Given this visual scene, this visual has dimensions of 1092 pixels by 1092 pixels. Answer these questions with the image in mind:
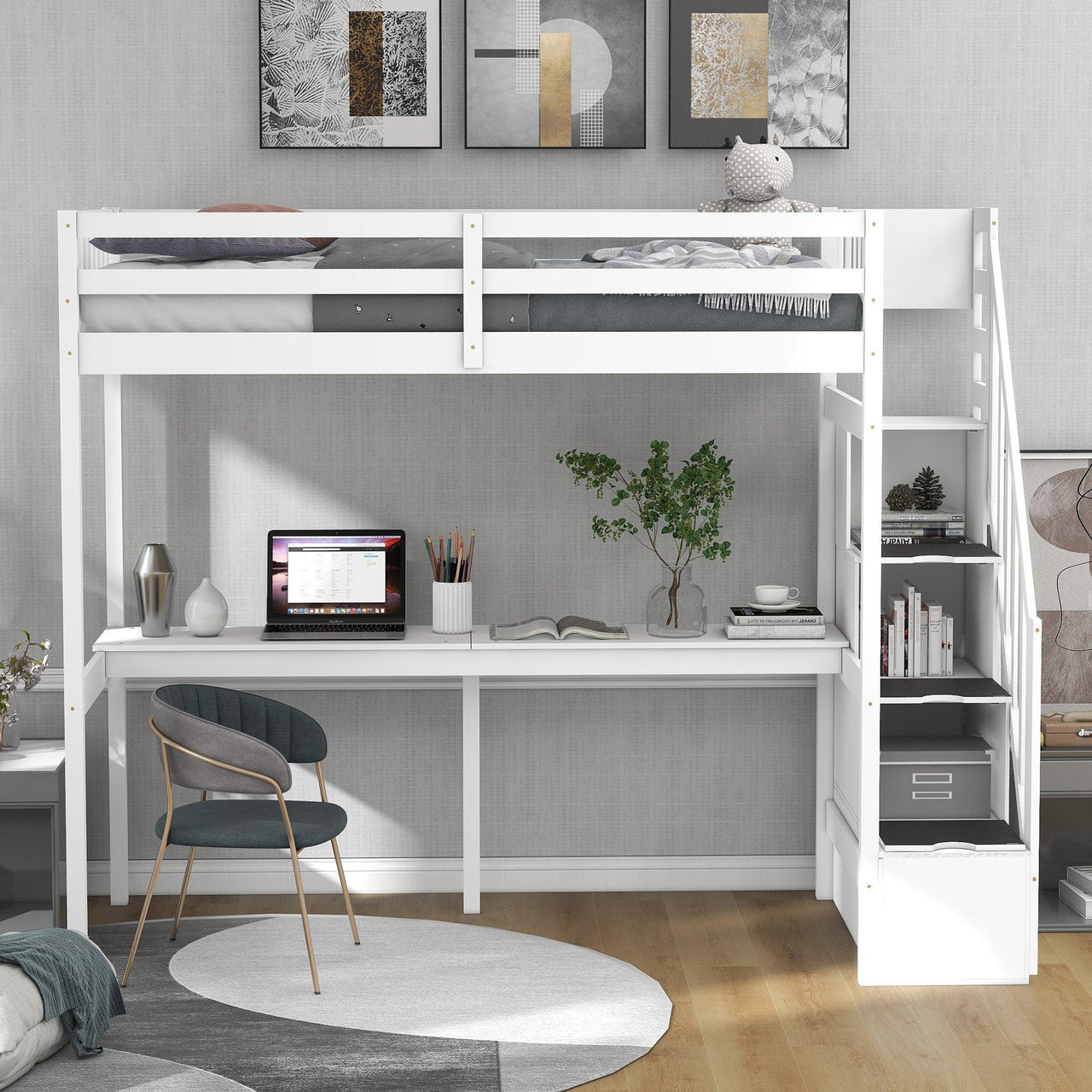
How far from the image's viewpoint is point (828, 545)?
3822 mm

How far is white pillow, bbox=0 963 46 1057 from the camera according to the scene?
270 centimetres

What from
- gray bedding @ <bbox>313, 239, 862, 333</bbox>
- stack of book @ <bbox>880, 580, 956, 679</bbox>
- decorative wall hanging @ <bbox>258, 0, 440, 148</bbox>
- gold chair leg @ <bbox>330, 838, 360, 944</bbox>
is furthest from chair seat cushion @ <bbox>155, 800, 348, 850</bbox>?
decorative wall hanging @ <bbox>258, 0, 440, 148</bbox>

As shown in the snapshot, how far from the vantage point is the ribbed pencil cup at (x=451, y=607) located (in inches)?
142

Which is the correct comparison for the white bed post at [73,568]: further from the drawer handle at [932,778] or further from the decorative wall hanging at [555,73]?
the drawer handle at [932,778]

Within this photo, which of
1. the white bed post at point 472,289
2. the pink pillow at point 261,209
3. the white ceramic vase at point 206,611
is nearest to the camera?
the white bed post at point 472,289

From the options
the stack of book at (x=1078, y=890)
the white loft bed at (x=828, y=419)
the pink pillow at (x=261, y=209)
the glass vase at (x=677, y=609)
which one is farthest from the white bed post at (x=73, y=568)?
the stack of book at (x=1078, y=890)

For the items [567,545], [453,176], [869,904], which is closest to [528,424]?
[567,545]

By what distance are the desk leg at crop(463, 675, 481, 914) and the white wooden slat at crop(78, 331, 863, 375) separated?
0.98 metres

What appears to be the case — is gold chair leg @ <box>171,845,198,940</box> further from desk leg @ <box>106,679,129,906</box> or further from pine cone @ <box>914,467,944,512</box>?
pine cone @ <box>914,467,944,512</box>

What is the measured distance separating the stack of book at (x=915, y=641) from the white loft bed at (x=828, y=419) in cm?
8

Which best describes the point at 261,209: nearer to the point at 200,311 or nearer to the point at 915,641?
the point at 200,311

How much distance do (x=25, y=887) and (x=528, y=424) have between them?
1856 mm

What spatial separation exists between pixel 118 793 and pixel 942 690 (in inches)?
87.9

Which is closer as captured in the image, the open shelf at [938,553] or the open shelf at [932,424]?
the open shelf at [938,553]
